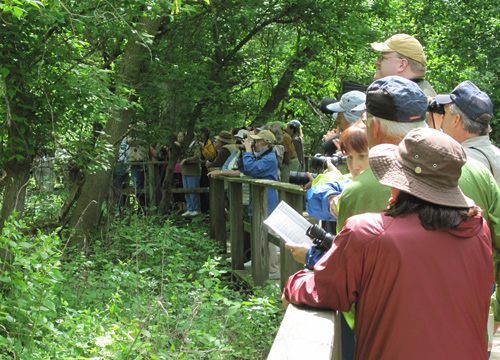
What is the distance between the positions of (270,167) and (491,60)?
1458cm

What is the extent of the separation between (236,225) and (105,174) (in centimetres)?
219

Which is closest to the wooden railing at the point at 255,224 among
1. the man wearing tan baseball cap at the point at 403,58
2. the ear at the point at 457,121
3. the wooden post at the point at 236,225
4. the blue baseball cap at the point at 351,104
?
the wooden post at the point at 236,225

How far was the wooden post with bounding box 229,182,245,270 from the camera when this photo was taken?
768cm

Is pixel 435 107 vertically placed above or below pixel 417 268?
above

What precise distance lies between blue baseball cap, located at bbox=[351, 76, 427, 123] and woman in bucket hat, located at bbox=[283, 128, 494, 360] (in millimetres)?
549

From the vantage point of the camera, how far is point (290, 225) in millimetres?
3025

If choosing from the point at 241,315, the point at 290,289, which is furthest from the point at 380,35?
the point at 290,289

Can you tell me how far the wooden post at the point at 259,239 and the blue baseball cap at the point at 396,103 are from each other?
3.71m

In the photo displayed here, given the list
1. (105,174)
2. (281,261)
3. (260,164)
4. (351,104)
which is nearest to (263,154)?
(260,164)

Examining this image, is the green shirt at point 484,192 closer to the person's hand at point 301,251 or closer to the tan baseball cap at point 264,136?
the person's hand at point 301,251

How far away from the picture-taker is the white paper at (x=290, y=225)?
2.98 meters

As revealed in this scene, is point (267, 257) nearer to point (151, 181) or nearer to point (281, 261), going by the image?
point (281, 261)

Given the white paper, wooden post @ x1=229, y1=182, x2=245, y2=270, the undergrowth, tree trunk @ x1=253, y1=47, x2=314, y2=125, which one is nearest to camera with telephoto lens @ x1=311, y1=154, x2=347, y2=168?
the white paper

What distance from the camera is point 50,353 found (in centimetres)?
378
